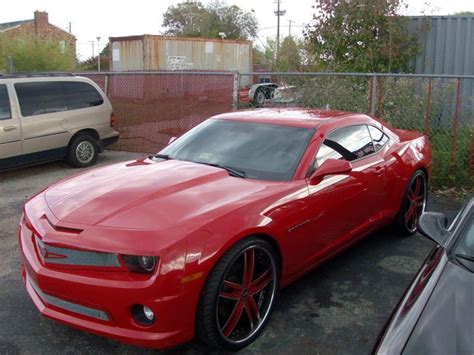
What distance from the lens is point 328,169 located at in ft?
12.4

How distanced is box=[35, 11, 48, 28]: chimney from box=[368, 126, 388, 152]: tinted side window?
48.1 m

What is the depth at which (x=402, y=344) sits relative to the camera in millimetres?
2002

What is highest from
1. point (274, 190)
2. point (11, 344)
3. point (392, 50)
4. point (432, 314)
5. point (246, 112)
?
point (392, 50)

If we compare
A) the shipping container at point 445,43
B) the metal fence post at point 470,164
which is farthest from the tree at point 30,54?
the metal fence post at point 470,164

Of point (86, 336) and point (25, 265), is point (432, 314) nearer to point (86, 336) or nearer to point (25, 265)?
point (86, 336)

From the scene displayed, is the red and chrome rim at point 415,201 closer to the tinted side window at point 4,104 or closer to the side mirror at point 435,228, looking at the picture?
the side mirror at point 435,228

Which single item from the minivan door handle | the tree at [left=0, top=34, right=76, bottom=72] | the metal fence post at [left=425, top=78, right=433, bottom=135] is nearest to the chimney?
the tree at [left=0, top=34, right=76, bottom=72]

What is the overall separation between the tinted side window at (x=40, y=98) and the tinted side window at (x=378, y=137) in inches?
228

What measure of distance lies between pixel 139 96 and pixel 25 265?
744 cm

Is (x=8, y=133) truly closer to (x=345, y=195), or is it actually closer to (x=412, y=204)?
(x=345, y=195)

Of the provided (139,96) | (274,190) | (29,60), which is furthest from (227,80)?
(29,60)

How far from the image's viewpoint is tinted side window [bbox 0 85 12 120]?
790 cm

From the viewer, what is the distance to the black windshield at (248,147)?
153 inches

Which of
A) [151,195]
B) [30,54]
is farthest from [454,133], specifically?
[30,54]
